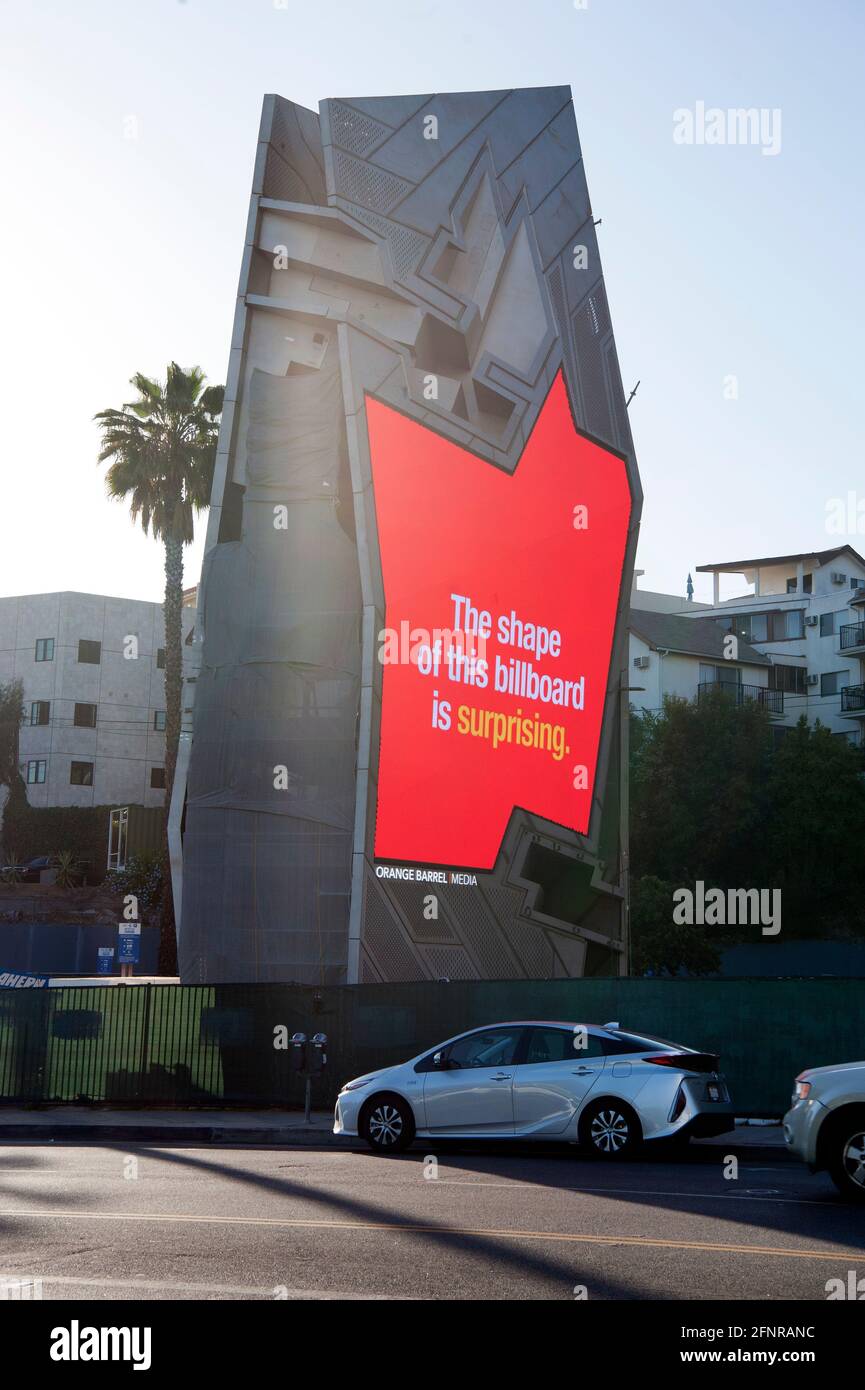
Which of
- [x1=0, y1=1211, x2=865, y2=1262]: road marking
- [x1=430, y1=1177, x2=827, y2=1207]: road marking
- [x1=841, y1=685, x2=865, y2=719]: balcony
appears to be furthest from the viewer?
[x1=841, y1=685, x2=865, y2=719]: balcony

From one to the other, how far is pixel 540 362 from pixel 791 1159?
19.6 metres

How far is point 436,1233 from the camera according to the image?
10.3m

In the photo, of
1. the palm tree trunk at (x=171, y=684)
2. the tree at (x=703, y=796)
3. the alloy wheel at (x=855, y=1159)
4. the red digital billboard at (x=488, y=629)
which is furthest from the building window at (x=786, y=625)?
the alloy wheel at (x=855, y=1159)

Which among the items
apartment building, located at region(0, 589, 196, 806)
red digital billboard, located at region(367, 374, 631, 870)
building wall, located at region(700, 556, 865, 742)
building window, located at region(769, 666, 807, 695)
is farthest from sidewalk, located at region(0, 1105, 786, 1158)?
building window, located at region(769, 666, 807, 695)

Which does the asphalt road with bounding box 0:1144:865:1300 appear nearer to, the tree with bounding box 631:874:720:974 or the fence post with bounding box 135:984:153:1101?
the fence post with bounding box 135:984:153:1101

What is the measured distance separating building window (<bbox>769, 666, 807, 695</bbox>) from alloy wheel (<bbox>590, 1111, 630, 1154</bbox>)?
199ft

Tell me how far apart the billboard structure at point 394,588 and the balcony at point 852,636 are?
44.5 m

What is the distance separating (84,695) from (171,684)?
31251mm

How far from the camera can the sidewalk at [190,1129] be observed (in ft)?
62.8

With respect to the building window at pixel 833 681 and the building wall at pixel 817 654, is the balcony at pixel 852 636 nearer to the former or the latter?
the building wall at pixel 817 654

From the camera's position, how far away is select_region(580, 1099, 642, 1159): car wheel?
15.8 metres

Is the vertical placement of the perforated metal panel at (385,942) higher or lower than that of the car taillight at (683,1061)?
higher

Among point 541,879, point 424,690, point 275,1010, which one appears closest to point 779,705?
point 541,879
